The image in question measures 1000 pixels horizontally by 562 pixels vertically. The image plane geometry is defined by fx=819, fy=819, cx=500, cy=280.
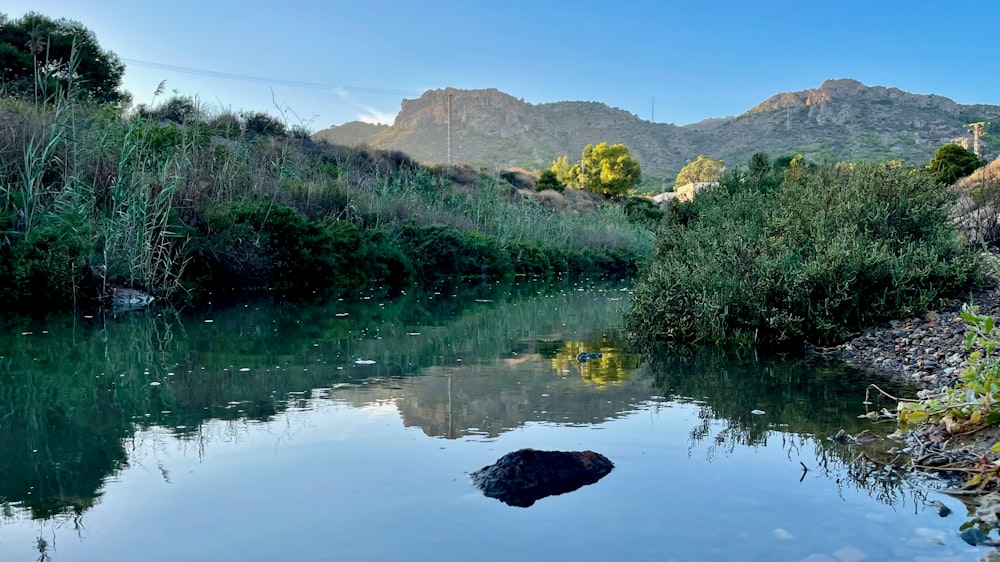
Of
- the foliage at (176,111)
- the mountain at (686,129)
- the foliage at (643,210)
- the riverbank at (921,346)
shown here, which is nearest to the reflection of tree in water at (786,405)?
the riverbank at (921,346)

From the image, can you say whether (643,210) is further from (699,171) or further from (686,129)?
(686,129)

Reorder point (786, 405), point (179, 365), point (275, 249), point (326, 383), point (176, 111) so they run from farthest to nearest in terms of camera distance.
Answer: point (176, 111) → point (275, 249) → point (179, 365) → point (326, 383) → point (786, 405)

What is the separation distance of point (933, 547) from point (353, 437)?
409 centimetres

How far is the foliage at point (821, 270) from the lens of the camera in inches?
403

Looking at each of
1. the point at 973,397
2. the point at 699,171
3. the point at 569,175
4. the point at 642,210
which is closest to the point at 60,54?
the point at 642,210

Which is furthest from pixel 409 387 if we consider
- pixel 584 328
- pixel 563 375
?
pixel 584 328

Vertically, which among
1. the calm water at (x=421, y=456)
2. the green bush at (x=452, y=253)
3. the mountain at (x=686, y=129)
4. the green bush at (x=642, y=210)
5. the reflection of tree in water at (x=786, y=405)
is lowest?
the calm water at (x=421, y=456)

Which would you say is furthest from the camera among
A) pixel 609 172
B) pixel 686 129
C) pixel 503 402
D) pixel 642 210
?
pixel 686 129

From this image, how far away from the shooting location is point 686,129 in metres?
130

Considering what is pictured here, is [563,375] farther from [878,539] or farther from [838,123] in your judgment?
[838,123]

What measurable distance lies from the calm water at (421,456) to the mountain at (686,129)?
74.2m

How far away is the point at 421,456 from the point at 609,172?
257 feet

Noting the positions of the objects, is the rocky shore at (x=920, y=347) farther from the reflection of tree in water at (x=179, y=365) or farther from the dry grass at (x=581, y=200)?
the dry grass at (x=581, y=200)

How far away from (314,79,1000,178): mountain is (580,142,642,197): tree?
12.4 metres
